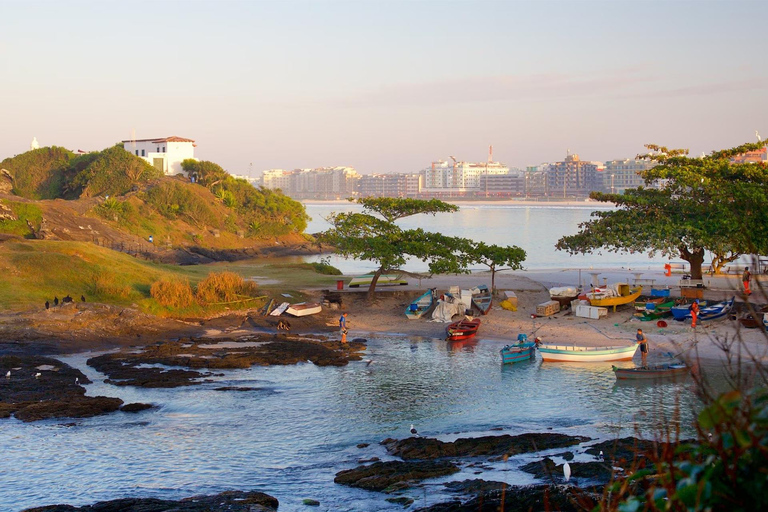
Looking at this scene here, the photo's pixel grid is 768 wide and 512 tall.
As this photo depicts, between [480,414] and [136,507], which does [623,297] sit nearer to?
[480,414]

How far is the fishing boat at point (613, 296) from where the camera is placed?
1464 inches

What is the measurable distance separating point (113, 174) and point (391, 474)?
85867 mm

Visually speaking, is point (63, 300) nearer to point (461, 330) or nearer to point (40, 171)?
point (461, 330)

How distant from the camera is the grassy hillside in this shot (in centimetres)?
3669

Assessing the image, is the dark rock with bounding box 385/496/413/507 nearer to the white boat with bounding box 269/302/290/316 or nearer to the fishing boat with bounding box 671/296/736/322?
the fishing boat with bounding box 671/296/736/322

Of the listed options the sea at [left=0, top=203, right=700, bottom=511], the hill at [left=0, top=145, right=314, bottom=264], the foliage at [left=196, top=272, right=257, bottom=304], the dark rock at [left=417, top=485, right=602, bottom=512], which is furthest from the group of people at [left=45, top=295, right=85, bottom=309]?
the hill at [left=0, top=145, right=314, bottom=264]

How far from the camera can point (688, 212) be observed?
132ft

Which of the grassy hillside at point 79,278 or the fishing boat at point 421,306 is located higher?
the grassy hillside at point 79,278

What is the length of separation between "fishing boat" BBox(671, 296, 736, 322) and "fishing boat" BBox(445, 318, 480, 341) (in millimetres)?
9232

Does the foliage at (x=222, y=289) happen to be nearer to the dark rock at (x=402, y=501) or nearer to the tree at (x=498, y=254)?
the tree at (x=498, y=254)

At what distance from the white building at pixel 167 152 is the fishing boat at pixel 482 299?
72.2 meters

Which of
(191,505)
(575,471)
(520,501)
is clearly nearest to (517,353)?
(575,471)

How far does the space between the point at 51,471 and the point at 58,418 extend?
169 inches

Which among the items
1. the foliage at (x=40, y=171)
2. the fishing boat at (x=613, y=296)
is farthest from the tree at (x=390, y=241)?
the foliage at (x=40, y=171)
